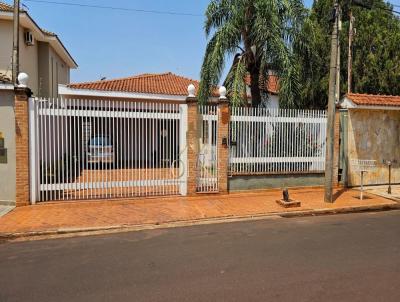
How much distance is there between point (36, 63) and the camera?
16344 millimetres

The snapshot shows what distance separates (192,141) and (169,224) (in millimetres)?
2883

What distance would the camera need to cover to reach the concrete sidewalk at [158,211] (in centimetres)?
736

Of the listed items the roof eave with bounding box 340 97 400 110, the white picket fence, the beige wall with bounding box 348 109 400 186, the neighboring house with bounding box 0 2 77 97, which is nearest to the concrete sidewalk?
the white picket fence

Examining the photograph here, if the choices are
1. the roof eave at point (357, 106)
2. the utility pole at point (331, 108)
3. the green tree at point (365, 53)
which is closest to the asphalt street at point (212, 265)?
the utility pole at point (331, 108)

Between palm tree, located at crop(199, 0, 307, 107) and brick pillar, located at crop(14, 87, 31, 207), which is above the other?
palm tree, located at crop(199, 0, 307, 107)

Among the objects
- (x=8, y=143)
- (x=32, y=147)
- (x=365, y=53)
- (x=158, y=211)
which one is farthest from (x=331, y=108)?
(x=365, y=53)

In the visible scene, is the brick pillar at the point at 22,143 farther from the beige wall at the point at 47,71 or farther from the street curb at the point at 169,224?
the beige wall at the point at 47,71

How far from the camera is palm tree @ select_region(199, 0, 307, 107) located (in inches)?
445

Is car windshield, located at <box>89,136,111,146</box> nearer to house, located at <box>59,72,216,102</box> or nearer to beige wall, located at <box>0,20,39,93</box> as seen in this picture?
house, located at <box>59,72,216,102</box>

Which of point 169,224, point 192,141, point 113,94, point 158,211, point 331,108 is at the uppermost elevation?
point 113,94

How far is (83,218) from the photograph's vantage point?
26.0 ft

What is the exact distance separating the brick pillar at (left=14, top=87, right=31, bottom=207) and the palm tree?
17.8ft

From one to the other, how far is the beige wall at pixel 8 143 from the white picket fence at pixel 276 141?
5.58 metres

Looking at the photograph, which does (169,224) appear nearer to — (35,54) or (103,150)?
(103,150)
